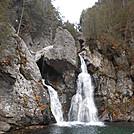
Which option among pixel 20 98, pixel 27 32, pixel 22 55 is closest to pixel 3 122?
pixel 20 98

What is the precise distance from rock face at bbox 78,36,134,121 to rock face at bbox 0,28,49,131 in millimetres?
7541

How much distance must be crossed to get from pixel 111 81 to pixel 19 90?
1212 cm

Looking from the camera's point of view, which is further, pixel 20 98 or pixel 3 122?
pixel 20 98

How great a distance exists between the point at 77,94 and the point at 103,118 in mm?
3935

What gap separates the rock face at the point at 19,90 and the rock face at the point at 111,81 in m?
7.54

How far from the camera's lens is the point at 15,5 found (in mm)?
21516

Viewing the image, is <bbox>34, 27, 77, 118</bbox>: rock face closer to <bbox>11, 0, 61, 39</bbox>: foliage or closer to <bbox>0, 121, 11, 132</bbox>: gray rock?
<bbox>11, 0, 61, 39</bbox>: foliage

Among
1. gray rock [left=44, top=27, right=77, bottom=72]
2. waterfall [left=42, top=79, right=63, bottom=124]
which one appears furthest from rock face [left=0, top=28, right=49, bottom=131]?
gray rock [left=44, top=27, right=77, bottom=72]

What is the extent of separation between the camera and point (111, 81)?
19.0 m

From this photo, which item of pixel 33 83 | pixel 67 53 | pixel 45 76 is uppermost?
pixel 67 53

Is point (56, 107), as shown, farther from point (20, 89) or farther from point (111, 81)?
point (111, 81)

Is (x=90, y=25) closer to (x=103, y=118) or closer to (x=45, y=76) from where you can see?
(x=45, y=76)

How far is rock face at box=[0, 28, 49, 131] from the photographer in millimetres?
9986

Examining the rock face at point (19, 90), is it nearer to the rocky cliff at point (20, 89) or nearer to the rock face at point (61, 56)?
the rocky cliff at point (20, 89)
